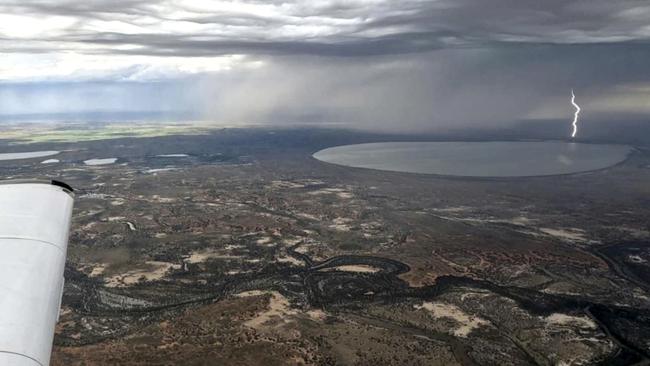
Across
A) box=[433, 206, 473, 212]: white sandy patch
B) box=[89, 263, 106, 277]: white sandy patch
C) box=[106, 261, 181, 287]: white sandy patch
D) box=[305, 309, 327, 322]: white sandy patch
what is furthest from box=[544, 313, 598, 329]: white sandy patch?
box=[433, 206, 473, 212]: white sandy patch

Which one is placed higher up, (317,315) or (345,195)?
(317,315)

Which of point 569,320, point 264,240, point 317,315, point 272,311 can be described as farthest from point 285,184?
point 569,320

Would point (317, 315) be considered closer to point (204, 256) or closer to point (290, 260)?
point (290, 260)

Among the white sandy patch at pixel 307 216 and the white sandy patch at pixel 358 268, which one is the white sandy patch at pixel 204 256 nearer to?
the white sandy patch at pixel 358 268

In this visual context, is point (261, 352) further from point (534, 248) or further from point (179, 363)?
point (534, 248)

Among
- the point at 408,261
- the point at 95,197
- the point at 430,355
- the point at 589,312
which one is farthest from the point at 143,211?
the point at 589,312

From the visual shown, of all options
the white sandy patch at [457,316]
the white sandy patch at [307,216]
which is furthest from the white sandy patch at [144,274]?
the white sandy patch at [307,216]

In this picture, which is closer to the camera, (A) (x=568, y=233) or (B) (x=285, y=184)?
(A) (x=568, y=233)

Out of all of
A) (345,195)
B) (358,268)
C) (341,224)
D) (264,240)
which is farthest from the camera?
(345,195)
